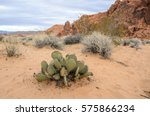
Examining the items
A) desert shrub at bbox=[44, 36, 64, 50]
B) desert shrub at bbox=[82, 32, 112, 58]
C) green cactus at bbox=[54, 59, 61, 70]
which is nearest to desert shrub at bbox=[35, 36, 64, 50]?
desert shrub at bbox=[44, 36, 64, 50]

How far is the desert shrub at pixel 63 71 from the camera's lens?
7.34 m

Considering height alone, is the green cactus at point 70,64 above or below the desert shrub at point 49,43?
above

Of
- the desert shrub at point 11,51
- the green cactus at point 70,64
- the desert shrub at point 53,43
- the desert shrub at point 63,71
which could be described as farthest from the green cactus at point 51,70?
the desert shrub at point 53,43

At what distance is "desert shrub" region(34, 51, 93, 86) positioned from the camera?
734cm

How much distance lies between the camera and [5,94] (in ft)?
23.7

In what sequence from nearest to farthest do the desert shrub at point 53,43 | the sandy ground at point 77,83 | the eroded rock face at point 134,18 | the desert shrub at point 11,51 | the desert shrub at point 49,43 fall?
the sandy ground at point 77,83, the desert shrub at point 11,51, the desert shrub at point 49,43, the desert shrub at point 53,43, the eroded rock face at point 134,18

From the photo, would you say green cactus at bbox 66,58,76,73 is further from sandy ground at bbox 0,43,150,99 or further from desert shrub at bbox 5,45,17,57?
desert shrub at bbox 5,45,17,57

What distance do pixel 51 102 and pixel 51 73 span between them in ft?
3.42

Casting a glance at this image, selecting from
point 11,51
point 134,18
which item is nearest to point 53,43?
point 11,51

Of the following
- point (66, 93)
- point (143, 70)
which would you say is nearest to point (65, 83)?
point (66, 93)

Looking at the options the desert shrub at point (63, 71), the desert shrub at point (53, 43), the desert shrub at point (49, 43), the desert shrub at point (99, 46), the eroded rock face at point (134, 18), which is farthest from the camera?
the eroded rock face at point (134, 18)

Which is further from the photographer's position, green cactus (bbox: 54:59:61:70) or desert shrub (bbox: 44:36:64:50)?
desert shrub (bbox: 44:36:64:50)

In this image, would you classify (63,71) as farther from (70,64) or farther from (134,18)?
(134,18)

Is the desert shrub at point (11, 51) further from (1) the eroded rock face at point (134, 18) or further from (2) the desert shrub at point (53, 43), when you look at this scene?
(1) the eroded rock face at point (134, 18)
